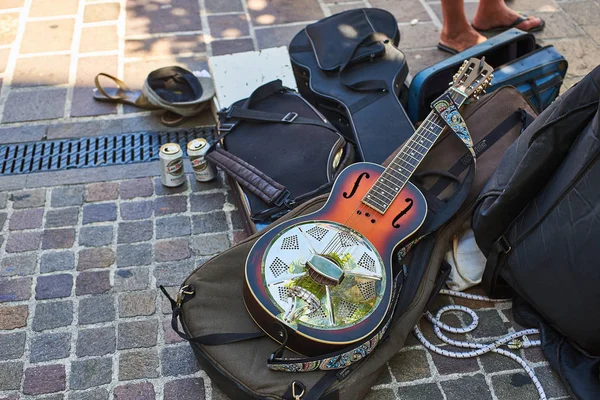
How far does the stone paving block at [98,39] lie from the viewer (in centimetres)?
374

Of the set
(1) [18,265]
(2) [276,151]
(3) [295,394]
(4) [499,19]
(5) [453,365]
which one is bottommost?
(1) [18,265]

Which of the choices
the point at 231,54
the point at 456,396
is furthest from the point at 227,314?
the point at 231,54

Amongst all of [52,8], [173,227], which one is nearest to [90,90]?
[52,8]

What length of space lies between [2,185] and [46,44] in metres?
1.18

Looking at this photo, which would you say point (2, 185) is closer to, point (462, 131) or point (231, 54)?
point (231, 54)

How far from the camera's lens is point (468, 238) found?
2529mm

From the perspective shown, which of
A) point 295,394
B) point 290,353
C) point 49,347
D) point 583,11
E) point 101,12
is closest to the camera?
point 295,394

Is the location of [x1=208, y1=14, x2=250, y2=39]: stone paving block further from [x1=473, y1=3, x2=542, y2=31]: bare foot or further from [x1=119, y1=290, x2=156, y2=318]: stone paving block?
[x1=119, y1=290, x2=156, y2=318]: stone paving block

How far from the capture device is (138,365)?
7.43 feet

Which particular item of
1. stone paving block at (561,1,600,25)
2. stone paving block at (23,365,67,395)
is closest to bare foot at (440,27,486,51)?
stone paving block at (561,1,600,25)

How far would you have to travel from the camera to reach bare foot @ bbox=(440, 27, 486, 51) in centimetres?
366

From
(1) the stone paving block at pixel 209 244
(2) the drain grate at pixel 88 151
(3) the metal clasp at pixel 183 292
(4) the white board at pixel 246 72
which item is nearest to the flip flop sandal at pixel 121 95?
(2) the drain grate at pixel 88 151

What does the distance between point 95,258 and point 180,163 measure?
56 cm

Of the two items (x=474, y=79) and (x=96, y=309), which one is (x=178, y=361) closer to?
(x=96, y=309)
